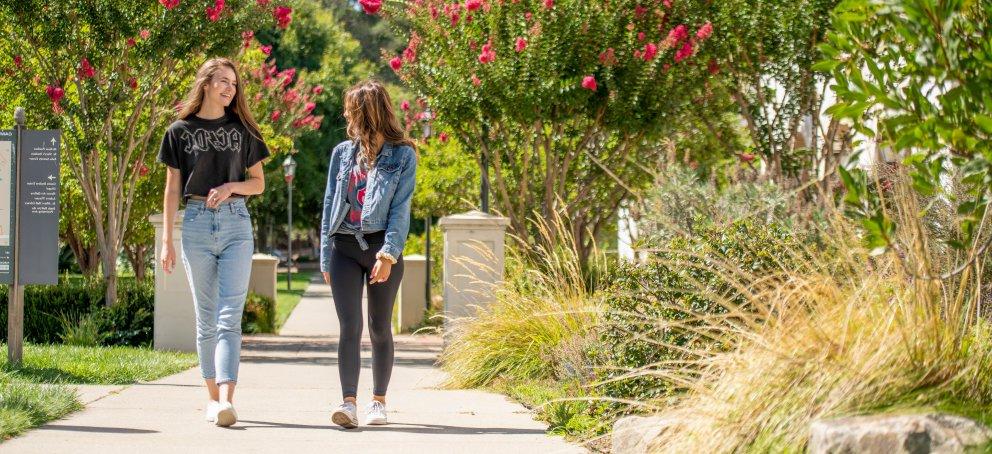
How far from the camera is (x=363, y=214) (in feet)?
21.2

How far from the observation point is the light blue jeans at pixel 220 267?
21.2 feet

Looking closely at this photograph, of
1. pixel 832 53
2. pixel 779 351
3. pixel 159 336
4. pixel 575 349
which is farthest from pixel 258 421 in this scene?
pixel 159 336

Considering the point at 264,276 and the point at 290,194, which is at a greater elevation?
the point at 290,194

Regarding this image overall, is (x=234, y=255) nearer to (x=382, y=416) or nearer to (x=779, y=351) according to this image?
(x=382, y=416)

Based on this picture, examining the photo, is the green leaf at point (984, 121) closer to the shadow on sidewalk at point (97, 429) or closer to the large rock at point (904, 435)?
the large rock at point (904, 435)

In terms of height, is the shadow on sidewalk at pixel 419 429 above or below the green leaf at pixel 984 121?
below

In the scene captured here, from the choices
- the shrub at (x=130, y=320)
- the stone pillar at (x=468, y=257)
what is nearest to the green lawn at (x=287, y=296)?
the shrub at (x=130, y=320)

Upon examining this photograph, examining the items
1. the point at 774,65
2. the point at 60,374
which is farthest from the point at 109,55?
the point at 774,65

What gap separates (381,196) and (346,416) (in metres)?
→ 1.10

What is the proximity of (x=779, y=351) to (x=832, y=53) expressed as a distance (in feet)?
3.99

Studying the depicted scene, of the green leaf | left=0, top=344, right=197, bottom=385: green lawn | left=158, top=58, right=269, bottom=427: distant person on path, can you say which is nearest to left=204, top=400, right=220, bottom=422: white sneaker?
left=158, top=58, right=269, bottom=427: distant person on path

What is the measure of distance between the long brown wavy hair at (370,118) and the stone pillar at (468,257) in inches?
176

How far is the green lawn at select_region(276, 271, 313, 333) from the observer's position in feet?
81.6

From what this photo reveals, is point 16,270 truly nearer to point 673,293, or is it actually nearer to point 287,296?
point 673,293
